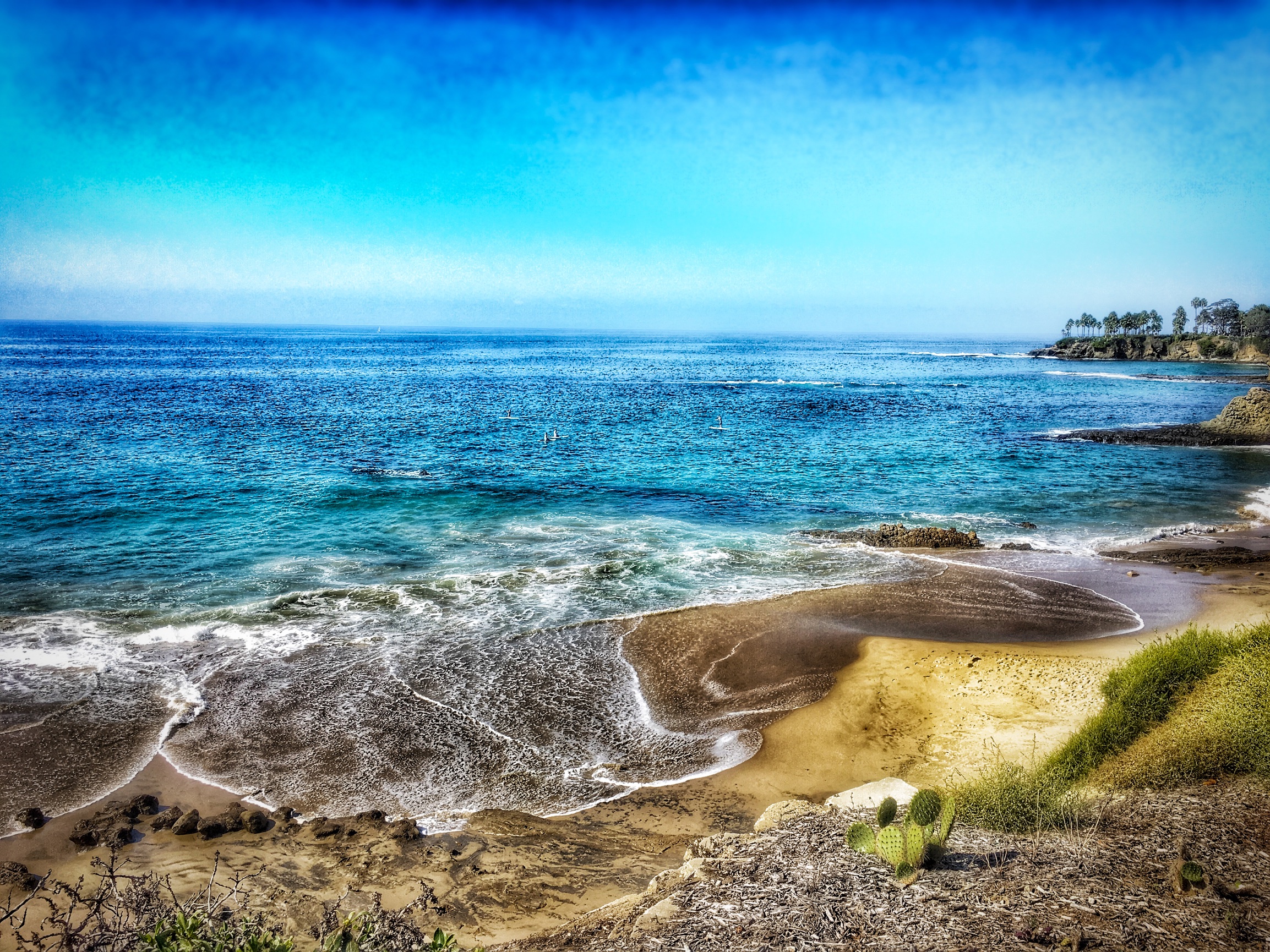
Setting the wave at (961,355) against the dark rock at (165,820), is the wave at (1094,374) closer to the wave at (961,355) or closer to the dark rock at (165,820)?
the wave at (961,355)

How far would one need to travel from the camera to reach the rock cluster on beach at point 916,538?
67.5 ft

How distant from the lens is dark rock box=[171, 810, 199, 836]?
8664mm

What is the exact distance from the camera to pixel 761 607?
16125 mm

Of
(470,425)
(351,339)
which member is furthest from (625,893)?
(351,339)

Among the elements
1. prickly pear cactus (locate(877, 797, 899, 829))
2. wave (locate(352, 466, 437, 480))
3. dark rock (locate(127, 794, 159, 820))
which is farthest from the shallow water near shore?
prickly pear cactus (locate(877, 797, 899, 829))

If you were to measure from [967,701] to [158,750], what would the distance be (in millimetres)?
12932

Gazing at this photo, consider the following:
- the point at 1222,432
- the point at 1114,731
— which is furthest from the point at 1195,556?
the point at 1222,432

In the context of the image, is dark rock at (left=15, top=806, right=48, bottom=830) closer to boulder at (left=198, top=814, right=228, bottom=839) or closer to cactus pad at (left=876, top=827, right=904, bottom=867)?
boulder at (left=198, top=814, right=228, bottom=839)

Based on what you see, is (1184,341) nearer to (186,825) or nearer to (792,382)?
(792,382)

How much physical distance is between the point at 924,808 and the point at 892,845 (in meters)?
0.49

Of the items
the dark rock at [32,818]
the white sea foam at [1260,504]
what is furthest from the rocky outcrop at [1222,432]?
the dark rock at [32,818]

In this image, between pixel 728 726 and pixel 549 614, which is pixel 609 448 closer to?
pixel 549 614

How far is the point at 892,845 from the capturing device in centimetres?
651

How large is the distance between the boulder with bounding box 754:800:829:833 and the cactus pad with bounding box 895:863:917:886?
5.52ft
